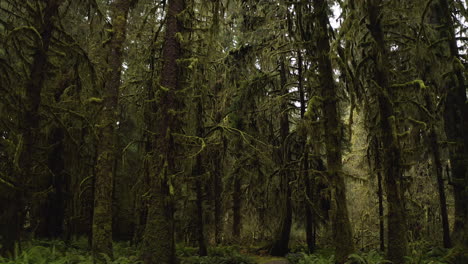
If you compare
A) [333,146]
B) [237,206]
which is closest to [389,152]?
[333,146]

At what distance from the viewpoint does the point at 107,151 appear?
8.64 m

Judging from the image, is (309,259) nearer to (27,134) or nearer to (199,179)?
(199,179)

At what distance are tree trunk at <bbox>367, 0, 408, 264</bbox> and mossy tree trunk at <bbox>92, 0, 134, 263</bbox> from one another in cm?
665

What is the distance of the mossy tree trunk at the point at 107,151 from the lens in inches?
325

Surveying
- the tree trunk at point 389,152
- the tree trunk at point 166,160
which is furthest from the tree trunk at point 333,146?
the tree trunk at point 166,160

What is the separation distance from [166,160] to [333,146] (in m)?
4.63

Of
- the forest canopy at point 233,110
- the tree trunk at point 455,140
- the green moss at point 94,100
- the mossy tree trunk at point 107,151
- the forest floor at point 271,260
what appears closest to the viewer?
the forest canopy at point 233,110

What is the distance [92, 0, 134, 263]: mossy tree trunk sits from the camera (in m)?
8.26

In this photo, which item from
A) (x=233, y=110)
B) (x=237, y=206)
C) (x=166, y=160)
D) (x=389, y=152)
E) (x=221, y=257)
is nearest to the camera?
(x=389, y=152)

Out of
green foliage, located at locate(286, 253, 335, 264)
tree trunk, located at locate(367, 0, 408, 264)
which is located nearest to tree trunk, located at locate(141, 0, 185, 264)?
green foliage, located at locate(286, 253, 335, 264)

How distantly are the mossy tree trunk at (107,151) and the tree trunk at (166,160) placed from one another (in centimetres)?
104

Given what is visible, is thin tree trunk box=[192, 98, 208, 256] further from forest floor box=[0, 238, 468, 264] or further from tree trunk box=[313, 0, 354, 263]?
tree trunk box=[313, 0, 354, 263]

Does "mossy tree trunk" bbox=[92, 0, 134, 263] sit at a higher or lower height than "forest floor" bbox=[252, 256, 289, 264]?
higher

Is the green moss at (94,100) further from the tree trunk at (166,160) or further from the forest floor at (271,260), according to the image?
the forest floor at (271,260)
